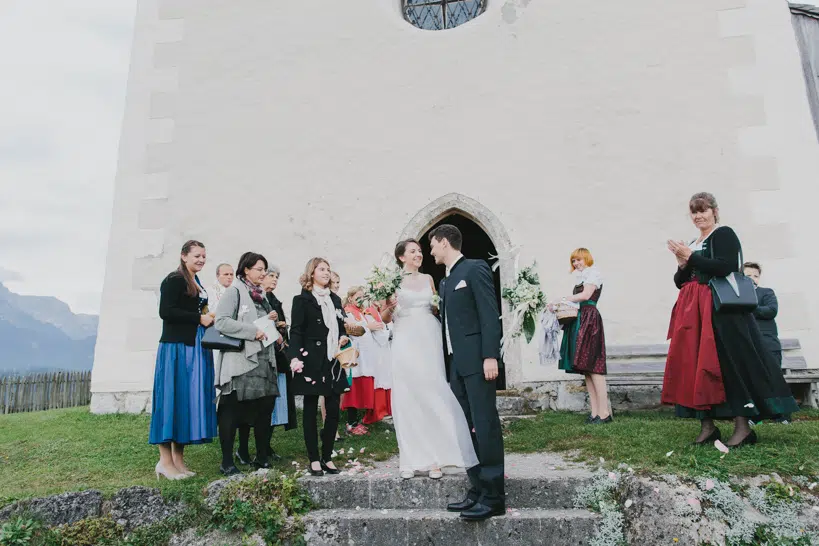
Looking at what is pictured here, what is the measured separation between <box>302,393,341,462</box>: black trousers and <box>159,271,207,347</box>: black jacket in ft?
3.51

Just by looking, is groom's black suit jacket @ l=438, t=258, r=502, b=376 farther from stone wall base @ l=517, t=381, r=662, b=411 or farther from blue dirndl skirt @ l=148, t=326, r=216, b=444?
stone wall base @ l=517, t=381, r=662, b=411

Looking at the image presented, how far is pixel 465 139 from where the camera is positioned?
7973 millimetres

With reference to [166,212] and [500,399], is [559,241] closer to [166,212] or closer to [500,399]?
[500,399]

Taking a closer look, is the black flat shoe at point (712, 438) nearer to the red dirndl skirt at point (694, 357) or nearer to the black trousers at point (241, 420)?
the red dirndl skirt at point (694, 357)

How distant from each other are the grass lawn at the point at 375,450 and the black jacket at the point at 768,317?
82cm

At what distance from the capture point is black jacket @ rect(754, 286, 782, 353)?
6.01m

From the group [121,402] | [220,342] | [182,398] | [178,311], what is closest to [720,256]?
[220,342]

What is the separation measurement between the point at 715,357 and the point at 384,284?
2.42 m

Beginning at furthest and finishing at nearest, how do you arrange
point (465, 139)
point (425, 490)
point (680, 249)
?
point (465, 139), point (680, 249), point (425, 490)

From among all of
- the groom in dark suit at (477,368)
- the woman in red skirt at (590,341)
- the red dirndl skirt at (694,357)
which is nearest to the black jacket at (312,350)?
the groom in dark suit at (477,368)

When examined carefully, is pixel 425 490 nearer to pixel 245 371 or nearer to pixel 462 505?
pixel 462 505

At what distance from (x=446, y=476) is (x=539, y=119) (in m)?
5.51

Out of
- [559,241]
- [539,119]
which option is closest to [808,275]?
[559,241]

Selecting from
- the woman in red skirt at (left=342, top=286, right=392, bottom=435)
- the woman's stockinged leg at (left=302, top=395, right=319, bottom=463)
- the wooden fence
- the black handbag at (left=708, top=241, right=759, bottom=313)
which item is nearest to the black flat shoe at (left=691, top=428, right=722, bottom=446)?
the black handbag at (left=708, top=241, right=759, bottom=313)
